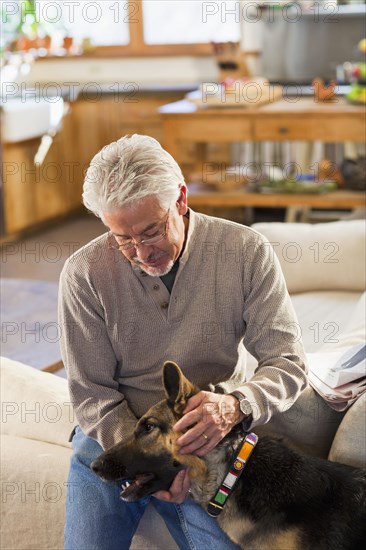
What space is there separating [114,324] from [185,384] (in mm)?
254

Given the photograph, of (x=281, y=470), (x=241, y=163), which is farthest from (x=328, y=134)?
(x=281, y=470)

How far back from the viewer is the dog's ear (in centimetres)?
161

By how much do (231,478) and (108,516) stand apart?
0.94 feet

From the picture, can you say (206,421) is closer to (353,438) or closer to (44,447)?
(353,438)

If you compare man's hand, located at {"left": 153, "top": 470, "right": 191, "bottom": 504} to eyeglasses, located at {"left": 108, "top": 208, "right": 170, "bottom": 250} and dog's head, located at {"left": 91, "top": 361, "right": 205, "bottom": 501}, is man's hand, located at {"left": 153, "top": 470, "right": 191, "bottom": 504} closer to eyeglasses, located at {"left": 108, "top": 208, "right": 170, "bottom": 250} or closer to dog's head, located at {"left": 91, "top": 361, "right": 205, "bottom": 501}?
dog's head, located at {"left": 91, "top": 361, "right": 205, "bottom": 501}

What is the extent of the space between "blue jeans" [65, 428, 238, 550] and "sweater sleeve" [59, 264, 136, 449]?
0.08m

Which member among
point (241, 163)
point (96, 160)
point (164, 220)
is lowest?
point (241, 163)

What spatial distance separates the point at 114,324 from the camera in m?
1.82

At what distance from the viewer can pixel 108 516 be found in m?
1.78

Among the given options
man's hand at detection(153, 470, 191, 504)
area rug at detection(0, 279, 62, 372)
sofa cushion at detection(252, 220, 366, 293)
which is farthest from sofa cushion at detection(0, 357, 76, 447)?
sofa cushion at detection(252, 220, 366, 293)

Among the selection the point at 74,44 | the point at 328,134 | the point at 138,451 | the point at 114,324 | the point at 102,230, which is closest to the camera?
the point at 138,451

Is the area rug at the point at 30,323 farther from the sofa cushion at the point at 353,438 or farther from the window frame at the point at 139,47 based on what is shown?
→ the window frame at the point at 139,47

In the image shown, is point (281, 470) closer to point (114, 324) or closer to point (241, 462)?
point (241, 462)

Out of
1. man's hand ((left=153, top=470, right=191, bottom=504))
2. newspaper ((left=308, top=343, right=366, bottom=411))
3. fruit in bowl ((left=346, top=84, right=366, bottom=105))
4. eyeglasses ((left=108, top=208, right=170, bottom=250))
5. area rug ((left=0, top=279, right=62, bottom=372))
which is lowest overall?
area rug ((left=0, top=279, right=62, bottom=372))
